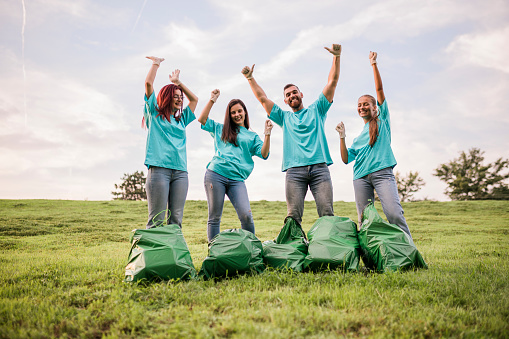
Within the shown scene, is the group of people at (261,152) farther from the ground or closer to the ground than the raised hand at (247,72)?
closer to the ground

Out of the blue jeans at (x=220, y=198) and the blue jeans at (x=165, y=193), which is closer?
the blue jeans at (x=165, y=193)

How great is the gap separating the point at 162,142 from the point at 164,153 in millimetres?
159

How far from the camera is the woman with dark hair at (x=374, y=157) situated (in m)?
4.16

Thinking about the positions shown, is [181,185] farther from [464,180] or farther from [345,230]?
[464,180]

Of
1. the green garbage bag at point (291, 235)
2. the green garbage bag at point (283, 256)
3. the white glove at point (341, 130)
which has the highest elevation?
the white glove at point (341, 130)

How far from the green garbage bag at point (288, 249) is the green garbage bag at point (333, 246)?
0.11m

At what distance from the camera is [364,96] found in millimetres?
4746

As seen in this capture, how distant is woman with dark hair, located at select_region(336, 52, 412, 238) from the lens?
4.16m

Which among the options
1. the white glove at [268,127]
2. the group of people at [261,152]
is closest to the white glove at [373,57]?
the group of people at [261,152]

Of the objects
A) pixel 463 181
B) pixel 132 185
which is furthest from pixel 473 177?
pixel 132 185

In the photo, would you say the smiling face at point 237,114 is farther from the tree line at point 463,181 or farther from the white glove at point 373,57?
the tree line at point 463,181

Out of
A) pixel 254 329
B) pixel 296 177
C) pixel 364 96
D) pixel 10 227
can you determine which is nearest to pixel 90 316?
pixel 254 329

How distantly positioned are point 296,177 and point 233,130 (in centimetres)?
121

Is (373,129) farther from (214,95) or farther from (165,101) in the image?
(165,101)
